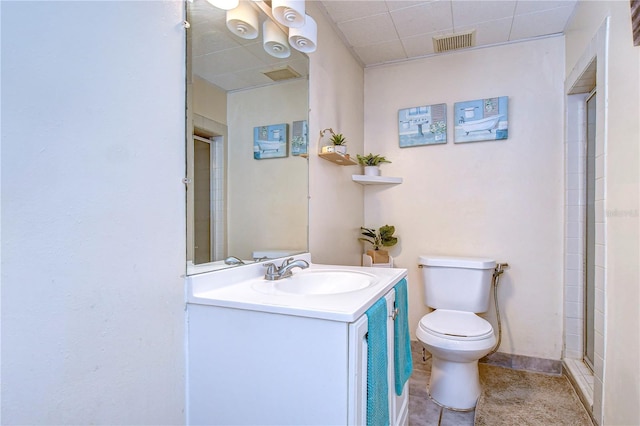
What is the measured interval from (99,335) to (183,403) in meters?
0.38

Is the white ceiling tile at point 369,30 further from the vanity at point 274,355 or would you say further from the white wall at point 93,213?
the vanity at point 274,355

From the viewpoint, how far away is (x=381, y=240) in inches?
95.5

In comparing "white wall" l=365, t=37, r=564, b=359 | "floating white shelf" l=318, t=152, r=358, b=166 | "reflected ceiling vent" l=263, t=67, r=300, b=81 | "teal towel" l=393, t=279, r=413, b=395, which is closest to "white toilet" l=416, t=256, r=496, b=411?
"white wall" l=365, t=37, r=564, b=359

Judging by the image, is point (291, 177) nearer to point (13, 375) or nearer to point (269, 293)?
point (269, 293)

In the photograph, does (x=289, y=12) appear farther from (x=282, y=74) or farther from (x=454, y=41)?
(x=454, y=41)

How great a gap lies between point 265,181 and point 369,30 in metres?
1.33

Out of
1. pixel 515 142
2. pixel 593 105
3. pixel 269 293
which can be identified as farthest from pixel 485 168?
pixel 269 293

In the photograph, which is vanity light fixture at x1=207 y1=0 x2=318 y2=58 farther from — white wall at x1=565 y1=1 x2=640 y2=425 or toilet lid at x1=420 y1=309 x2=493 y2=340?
toilet lid at x1=420 y1=309 x2=493 y2=340

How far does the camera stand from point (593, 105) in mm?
1918

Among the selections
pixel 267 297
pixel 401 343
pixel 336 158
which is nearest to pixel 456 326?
pixel 401 343

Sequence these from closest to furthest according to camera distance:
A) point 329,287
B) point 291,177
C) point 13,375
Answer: point 13,375 → point 329,287 → point 291,177

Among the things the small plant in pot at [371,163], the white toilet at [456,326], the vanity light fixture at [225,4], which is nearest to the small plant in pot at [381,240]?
the white toilet at [456,326]

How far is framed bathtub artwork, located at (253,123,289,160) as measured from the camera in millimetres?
1402

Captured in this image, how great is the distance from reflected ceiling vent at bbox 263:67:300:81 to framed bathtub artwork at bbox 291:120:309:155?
213 millimetres
